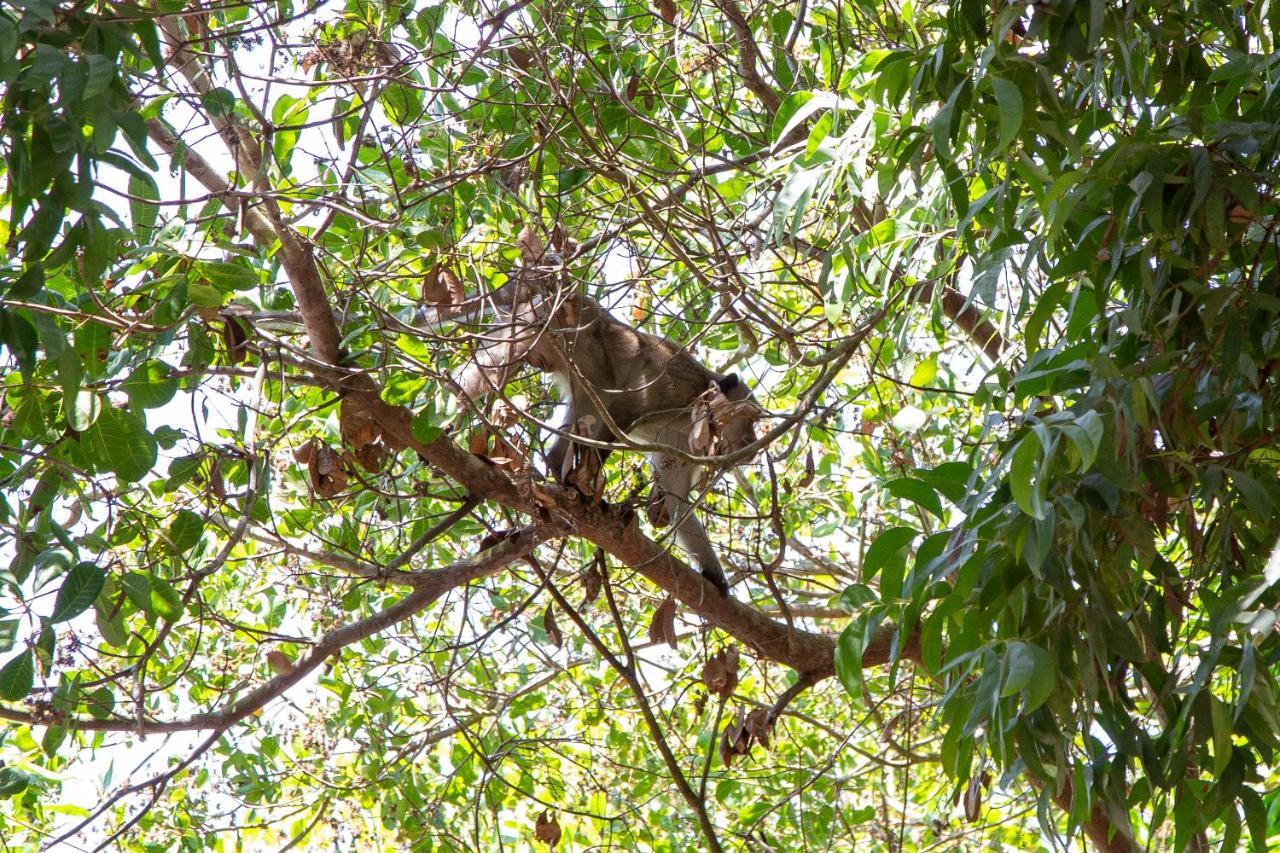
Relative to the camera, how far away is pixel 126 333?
2.59 m

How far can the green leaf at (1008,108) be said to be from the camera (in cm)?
179

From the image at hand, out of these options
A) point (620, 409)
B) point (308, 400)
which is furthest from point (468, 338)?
point (620, 409)

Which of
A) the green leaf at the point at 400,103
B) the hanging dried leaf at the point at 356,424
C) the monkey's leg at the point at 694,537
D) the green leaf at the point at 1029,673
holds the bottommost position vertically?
the green leaf at the point at 1029,673

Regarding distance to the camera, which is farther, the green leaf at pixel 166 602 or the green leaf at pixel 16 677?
the green leaf at pixel 166 602

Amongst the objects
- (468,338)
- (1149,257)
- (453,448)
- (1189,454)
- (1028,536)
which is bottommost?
(1028,536)

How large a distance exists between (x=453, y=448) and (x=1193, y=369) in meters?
2.17

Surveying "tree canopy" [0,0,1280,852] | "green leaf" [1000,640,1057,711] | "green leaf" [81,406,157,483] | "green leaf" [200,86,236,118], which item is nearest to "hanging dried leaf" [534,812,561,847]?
"tree canopy" [0,0,1280,852]

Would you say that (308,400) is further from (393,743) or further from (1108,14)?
(1108,14)

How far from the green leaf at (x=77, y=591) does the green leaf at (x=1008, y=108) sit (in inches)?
67.5

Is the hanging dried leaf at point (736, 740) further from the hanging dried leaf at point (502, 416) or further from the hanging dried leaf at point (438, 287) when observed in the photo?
the hanging dried leaf at point (438, 287)

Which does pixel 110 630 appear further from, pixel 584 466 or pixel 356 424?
pixel 584 466

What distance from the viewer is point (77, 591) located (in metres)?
2.13

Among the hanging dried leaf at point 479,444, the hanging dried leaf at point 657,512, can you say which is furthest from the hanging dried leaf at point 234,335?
the hanging dried leaf at point 657,512

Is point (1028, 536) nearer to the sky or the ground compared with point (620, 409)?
nearer to the ground
